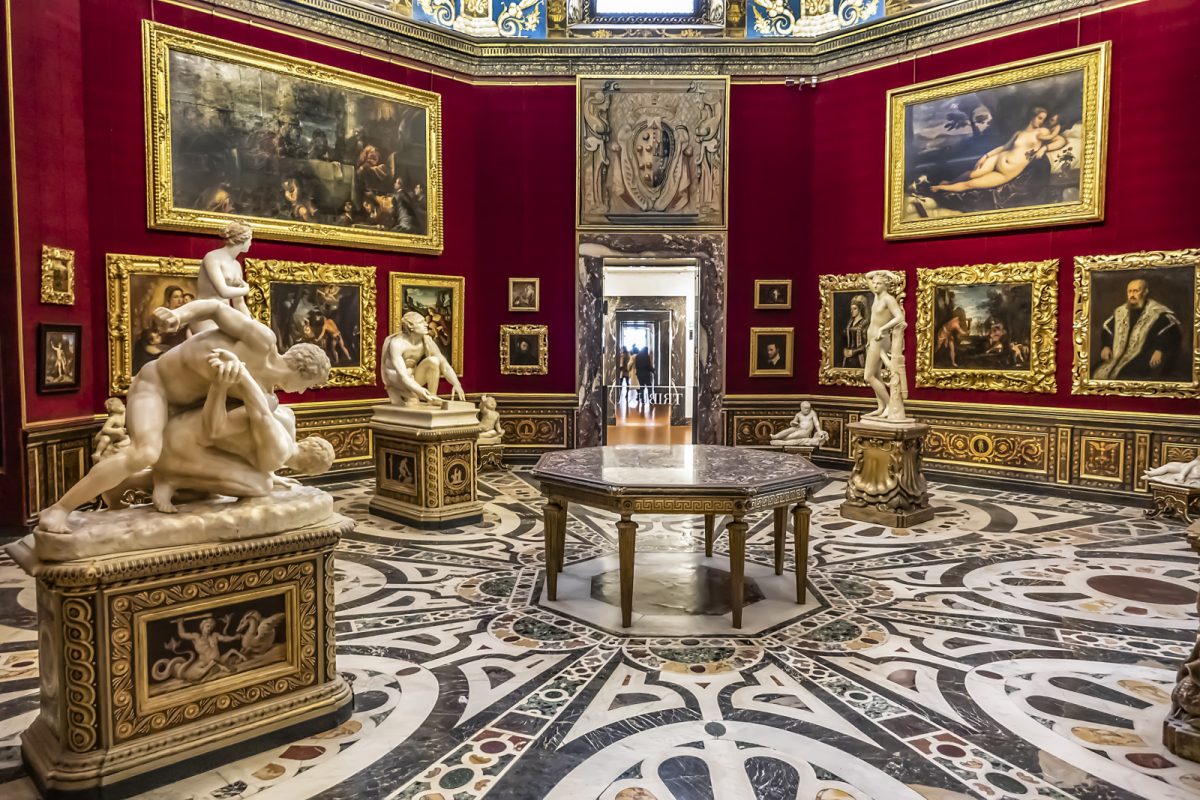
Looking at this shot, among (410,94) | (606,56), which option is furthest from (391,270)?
(606,56)

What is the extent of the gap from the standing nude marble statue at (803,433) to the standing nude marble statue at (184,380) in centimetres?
954

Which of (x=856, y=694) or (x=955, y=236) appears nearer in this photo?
(x=856, y=694)

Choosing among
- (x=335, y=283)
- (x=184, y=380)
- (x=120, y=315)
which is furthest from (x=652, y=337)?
(x=184, y=380)

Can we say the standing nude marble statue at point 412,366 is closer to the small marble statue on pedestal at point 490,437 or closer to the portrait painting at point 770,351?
the small marble statue on pedestal at point 490,437

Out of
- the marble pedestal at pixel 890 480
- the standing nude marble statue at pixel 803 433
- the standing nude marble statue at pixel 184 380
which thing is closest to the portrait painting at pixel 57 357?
the standing nude marble statue at pixel 184 380

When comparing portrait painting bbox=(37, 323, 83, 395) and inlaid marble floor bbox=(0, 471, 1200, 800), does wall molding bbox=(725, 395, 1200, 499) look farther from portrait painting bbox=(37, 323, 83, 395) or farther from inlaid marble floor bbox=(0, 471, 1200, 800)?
portrait painting bbox=(37, 323, 83, 395)

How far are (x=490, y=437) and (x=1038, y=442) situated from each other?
323 inches

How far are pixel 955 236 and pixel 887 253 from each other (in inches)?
41.8

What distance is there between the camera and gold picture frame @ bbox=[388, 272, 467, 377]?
12.1m

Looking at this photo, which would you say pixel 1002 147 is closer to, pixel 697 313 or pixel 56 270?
pixel 697 313

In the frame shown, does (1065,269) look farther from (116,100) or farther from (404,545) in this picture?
(116,100)

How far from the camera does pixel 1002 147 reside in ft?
35.7

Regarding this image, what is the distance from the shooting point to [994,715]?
4.10 m

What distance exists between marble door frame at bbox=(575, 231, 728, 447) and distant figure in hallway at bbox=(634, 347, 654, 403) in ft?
22.9
